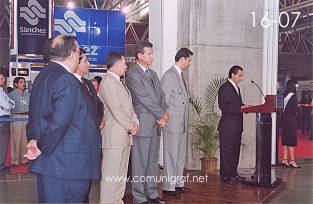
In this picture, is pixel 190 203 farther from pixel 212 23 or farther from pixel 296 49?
pixel 296 49

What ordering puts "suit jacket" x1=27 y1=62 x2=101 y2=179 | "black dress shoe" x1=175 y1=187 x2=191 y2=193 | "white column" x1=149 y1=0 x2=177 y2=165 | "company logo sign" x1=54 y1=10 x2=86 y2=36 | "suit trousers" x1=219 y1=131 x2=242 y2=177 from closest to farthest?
"suit jacket" x1=27 y1=62 x2=101 y2=179 → "black dress shoe" x1=175 y1=187 x2=191 y2=193 → "suit trousers" x1=219 y1=131 x2=242 y2=177 → "white column" x1=149 y1=0 x2=177 y2=165 → "company logo sign" x1=54 y1=10 x2=86 y2=36

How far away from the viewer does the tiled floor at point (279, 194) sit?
4855 mm

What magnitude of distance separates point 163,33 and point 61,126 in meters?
4.28

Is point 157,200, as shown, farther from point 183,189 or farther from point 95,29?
point 95,29

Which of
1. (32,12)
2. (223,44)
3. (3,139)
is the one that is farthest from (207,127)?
(32,12)

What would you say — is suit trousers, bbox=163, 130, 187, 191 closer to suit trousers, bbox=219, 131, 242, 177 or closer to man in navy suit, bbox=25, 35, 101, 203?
suit trousers, bbox=219, 131, 242, 177

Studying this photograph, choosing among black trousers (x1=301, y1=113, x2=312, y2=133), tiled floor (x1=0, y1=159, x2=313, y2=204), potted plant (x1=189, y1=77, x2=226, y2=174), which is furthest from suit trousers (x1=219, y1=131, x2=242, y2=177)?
black trousers (x1=301, y1=113, x2=312, y2=133)

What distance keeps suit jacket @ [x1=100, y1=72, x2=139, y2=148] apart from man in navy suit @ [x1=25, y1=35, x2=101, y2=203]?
1.10 metres

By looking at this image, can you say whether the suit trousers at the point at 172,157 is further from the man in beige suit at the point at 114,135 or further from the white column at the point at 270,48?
the white column at the point at 270,48

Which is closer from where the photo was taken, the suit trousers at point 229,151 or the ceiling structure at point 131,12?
the suit trousers at point 229,151

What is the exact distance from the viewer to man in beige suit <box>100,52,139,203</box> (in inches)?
153

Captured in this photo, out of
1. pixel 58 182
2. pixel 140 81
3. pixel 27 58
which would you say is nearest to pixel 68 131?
pixel 58 182

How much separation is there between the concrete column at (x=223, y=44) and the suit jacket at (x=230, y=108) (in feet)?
2.83
